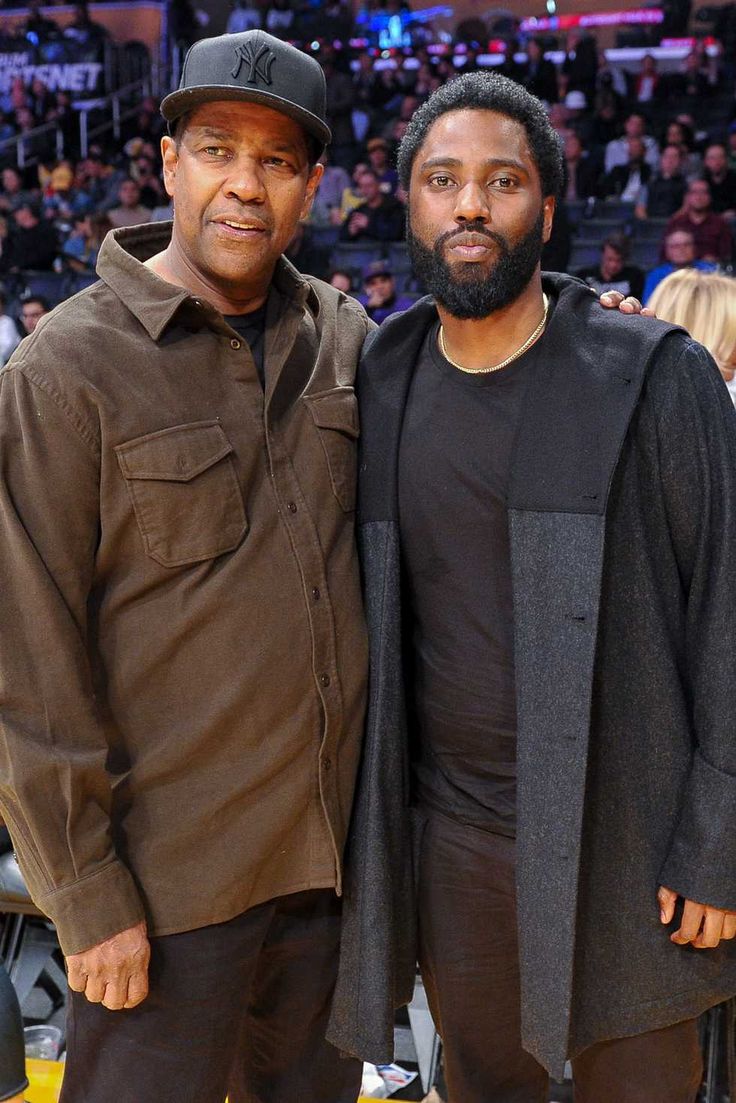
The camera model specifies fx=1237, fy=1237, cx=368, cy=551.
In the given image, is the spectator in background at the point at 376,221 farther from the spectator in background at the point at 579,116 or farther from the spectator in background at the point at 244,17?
the spectator in background at the point at 244,17

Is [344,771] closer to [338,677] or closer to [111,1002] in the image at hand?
[338,677]

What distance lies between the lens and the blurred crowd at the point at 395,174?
29.8 ft

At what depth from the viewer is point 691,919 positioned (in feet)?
6.40

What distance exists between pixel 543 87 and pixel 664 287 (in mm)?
9667

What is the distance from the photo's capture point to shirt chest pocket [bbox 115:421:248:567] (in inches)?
74.2

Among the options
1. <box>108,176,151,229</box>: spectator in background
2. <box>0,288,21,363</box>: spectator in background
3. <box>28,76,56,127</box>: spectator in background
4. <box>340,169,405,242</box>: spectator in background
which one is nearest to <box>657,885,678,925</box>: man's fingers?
<box>0,288,21,363</box>: spectator in background

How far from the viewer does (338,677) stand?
6.72ft

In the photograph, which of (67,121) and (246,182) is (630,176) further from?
(246,182)

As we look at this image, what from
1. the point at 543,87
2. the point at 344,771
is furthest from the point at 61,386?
the point at 543,87

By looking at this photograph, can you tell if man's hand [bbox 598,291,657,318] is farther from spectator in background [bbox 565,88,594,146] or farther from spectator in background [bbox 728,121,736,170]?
spectator in background [bbox 565,88,594,146]

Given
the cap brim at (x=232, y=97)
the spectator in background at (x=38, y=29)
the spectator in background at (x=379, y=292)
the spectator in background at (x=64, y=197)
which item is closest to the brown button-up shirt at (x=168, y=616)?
the cap brim at (x=232, y=97)

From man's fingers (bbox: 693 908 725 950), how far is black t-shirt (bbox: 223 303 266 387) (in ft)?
3.71

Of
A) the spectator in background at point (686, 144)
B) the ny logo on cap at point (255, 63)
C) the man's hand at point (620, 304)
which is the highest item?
the ny logo on cap at point (255, 63)

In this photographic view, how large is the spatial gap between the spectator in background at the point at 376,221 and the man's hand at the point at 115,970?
8930 mm
